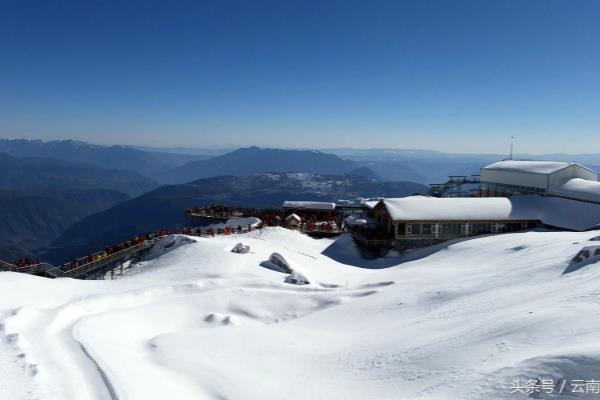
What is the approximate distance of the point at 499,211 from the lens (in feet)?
132

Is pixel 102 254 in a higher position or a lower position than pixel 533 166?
lower

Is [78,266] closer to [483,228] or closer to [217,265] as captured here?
[217,265]

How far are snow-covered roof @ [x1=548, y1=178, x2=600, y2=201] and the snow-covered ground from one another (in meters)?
15.3

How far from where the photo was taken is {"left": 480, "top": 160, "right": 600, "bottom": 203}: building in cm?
4472

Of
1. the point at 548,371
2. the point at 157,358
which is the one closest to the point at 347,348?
the point at 157,358

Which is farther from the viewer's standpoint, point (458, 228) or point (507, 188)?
point (507, 188)

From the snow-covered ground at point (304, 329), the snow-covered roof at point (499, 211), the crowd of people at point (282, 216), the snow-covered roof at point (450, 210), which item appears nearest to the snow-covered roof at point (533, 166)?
the snow-covered roof at point (499, 211)

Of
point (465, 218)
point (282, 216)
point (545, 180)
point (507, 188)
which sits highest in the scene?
point (545, 180)

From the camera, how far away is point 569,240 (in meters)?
27.8

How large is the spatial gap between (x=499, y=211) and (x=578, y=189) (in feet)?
36.2

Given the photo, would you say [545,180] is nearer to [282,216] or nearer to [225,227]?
[282,216]

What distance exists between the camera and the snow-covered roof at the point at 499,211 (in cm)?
3862

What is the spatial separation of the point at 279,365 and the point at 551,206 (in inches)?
1455

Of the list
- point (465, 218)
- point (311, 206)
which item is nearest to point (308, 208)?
point (311, 206)
